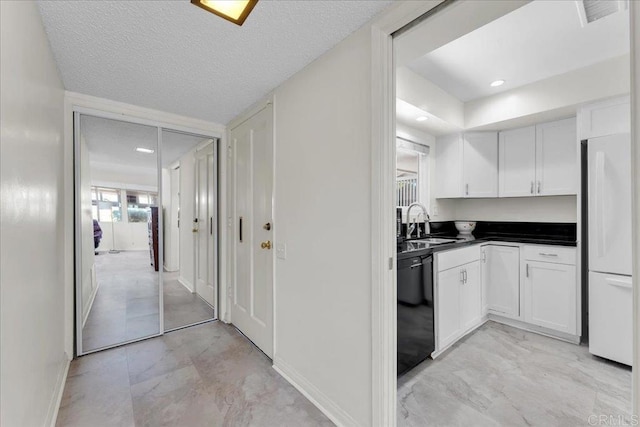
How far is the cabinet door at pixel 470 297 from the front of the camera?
2.55 meters

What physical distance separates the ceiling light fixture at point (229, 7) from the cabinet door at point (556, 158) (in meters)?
3.33

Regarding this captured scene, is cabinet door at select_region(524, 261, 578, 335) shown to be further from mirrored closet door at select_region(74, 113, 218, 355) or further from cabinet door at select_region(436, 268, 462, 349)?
mirrored closet door at select_region(74, 113, 218, 355)

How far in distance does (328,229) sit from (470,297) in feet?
6.17

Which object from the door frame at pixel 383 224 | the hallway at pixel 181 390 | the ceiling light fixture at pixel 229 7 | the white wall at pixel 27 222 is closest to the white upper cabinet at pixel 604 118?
the door frame at pixel 383 224

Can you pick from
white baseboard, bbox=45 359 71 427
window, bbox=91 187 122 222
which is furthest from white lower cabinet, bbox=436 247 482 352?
window, bbox=91 187 122 222

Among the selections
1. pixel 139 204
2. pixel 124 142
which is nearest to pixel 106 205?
pixel 139 204

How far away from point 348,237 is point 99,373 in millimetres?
2223

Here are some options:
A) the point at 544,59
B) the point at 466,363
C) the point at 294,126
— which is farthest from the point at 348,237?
the point at 544,59

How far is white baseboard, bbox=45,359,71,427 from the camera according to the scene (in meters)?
1.51

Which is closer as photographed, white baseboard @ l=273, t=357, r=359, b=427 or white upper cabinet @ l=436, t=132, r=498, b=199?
white baseboard @ l=273, t=357, r=359, b=427

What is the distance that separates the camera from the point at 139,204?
107 inches

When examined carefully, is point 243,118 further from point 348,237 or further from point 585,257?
point 585,257

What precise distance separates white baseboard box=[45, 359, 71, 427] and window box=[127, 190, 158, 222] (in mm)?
1311

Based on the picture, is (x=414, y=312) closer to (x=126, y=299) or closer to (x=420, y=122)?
(x=420, y=122)
